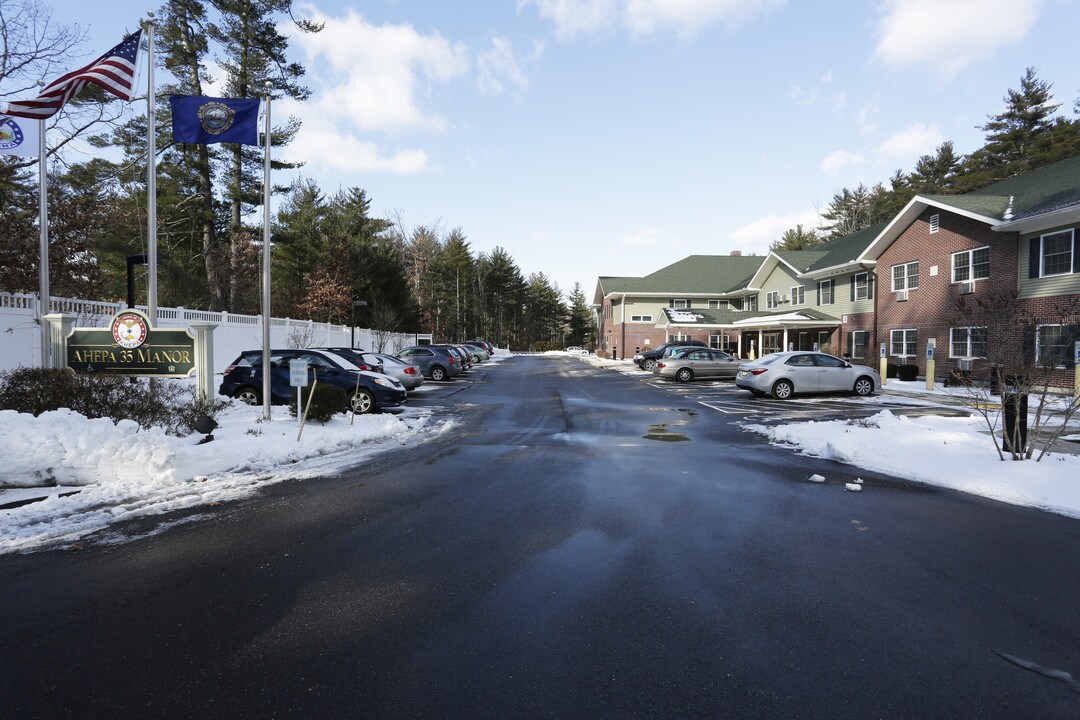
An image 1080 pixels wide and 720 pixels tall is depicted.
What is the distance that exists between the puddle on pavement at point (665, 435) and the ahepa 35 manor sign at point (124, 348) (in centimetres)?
863

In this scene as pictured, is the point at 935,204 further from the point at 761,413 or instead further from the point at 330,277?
the point at 330,277

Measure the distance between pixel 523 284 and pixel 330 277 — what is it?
59.0 metres

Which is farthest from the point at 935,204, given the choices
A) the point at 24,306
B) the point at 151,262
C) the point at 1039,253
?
the point at 24,306

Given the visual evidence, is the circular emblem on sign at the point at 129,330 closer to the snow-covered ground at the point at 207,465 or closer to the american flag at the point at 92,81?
the snow-covered ground at the point at 207,465

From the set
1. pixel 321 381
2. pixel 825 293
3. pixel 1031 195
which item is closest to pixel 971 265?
pixel 1031 195

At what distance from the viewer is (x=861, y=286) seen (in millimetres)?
29234

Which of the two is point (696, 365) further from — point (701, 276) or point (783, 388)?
point (701, 276)

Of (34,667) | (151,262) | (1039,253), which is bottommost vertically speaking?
(34,667)

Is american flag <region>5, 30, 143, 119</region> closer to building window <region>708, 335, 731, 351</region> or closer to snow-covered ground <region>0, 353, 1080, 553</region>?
snow-covered ground <region>0, 353, 1080, 553</region>

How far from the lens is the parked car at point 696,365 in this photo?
974 inches

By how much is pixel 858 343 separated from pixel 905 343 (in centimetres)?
334

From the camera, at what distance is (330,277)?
38344 mm

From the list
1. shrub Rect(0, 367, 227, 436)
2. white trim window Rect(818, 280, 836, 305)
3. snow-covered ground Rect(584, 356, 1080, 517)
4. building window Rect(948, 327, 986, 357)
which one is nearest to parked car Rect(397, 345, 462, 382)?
snow-covered ground Rect(584, 356, 1080, 517)

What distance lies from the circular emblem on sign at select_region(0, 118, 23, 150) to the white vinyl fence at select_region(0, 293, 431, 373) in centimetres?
322
